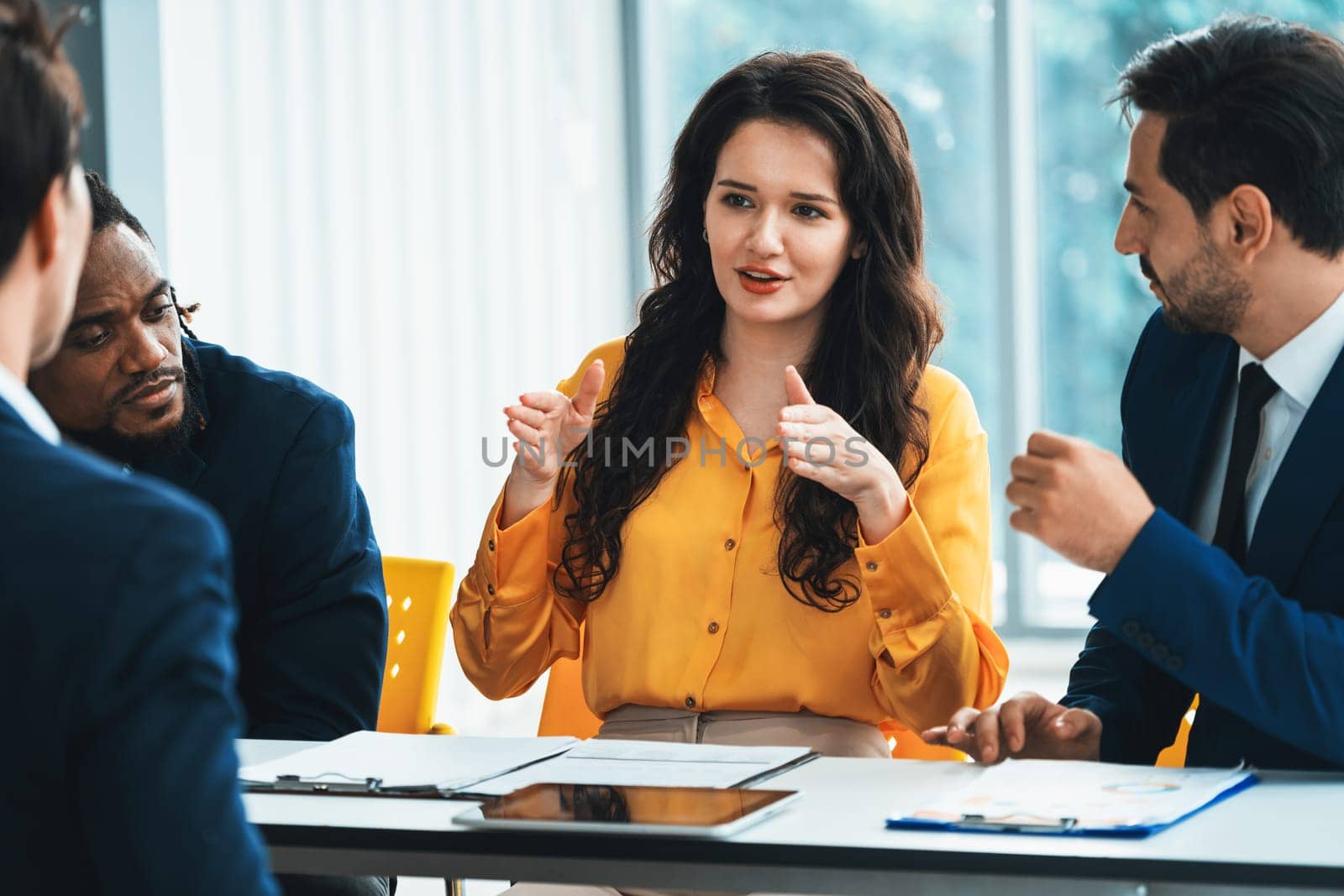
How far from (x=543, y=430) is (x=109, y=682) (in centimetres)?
122

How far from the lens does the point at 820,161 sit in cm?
222

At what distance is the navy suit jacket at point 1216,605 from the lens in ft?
4.95

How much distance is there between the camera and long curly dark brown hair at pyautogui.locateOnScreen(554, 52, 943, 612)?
2.17 metres

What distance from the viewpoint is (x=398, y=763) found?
1.66m

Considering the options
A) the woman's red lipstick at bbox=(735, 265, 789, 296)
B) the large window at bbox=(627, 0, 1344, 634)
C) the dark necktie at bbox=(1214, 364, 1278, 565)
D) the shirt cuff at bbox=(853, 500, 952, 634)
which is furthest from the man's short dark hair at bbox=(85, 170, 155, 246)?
the large window at bbox=(627, 0, 1344, 634)

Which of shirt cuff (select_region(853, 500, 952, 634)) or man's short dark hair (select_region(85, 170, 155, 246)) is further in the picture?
man's short dark hair (select_region(85, 170, 155, 246))

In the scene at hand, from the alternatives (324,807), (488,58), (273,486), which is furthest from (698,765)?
(488,58)

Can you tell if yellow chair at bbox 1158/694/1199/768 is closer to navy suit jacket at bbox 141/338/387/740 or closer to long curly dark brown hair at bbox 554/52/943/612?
long curly dark brown hair at bbox 554/52/943/612

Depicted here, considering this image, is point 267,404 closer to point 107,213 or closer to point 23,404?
point 107,213

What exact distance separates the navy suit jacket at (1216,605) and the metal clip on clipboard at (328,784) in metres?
0.79

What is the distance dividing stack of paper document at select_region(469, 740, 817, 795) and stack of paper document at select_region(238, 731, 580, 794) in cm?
4

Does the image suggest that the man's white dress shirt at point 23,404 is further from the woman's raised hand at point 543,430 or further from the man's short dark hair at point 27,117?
the woman's raised hand at point 543,430

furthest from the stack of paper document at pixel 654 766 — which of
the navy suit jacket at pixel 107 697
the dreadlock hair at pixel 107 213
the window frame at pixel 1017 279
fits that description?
the window frame at pixel 1017 279

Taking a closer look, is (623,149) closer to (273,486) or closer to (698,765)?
(273,486)
